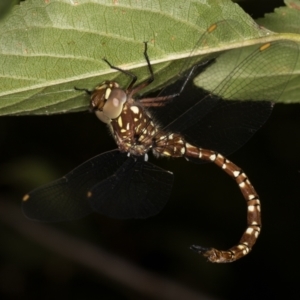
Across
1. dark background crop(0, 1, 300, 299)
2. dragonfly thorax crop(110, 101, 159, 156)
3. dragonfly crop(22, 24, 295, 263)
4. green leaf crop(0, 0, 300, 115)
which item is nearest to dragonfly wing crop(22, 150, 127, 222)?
dragonfly crop(22, 24, 295, 263)

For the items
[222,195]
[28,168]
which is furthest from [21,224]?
[222,195]

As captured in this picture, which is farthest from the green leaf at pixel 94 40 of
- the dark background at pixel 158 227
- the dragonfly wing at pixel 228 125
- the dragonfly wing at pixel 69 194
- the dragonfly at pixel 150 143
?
the dark background at pixel 158 227

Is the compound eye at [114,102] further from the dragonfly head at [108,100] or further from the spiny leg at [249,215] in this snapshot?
the spiny leg at [249,215]

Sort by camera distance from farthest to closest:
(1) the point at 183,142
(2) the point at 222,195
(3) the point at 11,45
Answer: (2) the point at 222,195 → (1) the point at 183,142 → (3) the point at 11,45

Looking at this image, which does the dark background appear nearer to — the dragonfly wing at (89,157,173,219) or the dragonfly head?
the dragonfly wing at (89,157,173,219)

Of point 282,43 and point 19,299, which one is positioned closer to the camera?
point 282,43

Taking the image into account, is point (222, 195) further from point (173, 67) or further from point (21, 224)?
point (173, 67)
